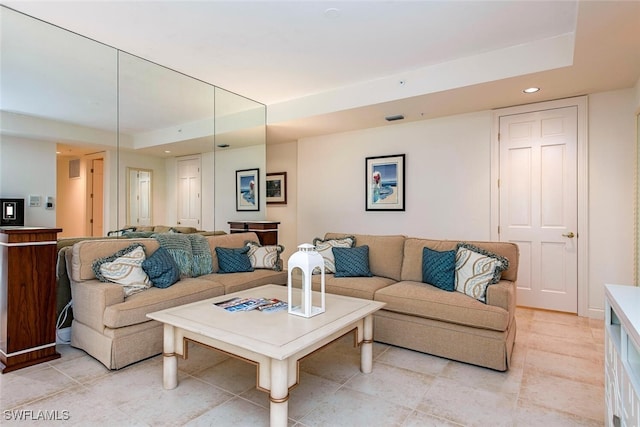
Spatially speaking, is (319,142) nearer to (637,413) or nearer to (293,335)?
(293,335)

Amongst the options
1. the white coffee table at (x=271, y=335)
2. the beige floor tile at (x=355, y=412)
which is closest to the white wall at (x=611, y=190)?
the white coffee table at (x=271, y=335)

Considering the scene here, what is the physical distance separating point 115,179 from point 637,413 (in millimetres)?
4066

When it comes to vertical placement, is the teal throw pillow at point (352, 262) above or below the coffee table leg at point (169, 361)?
above

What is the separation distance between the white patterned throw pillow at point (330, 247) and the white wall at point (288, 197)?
2232 millimetres

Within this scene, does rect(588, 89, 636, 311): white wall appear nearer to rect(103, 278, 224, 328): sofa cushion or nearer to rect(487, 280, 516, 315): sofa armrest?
rect(487, 280, 516, 315): sofa armrest

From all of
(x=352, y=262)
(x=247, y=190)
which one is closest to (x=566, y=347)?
(x=352, y=262)

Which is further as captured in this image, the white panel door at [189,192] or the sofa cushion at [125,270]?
the white panel door at [189,192]

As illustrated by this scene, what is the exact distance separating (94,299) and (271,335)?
1.58 m

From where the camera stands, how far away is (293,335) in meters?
1.79

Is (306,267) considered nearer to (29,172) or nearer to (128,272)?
(128,272)

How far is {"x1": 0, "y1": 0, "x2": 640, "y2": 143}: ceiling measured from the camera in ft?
8.23

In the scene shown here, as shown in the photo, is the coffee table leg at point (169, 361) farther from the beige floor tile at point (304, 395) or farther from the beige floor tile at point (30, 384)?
the beige floor tile at point (30, 384)

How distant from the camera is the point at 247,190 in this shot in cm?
509

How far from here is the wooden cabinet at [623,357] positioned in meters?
1.13
